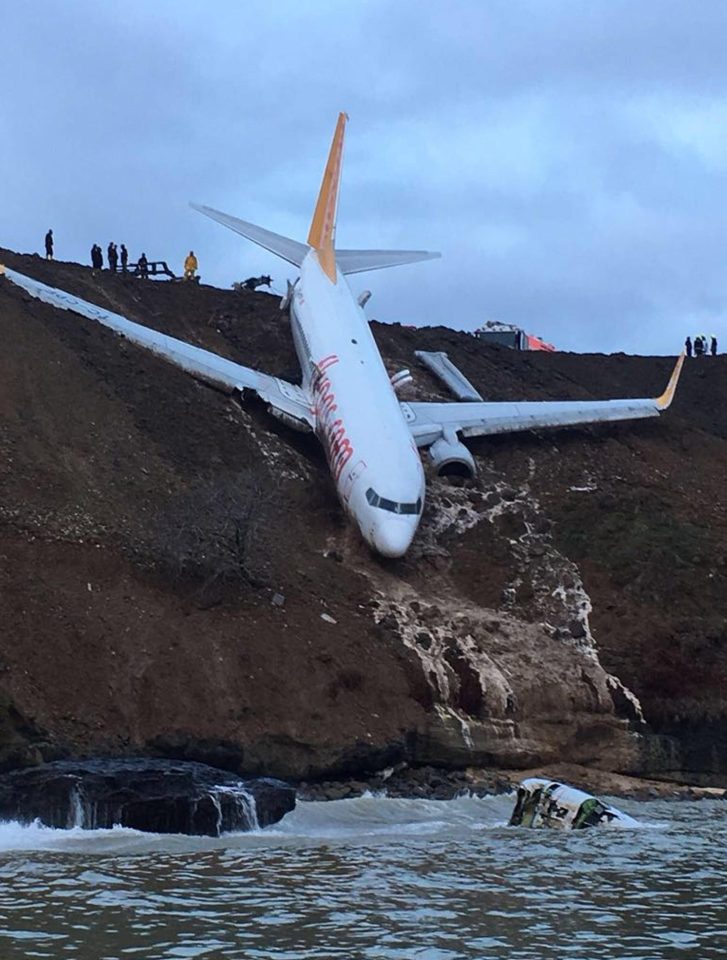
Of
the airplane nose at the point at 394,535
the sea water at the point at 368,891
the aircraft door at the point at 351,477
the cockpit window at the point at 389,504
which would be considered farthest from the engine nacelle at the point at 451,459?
the sea water at the point at 368,891

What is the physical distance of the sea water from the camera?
18.1 meters

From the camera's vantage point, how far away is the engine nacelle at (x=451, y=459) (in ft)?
147

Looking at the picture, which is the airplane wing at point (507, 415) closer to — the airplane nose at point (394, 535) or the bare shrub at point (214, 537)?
the airplane nose at point (394, 535)

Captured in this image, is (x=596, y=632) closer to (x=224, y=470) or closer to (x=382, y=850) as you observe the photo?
(x=224, y=470)

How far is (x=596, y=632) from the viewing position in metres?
39.0

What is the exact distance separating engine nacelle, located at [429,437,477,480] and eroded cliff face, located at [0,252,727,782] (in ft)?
1.47

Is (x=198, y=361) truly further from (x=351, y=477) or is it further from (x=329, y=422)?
(x=351, y=477)

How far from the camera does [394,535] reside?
3838 centimetres

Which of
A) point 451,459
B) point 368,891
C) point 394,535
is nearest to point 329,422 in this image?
point 451,459

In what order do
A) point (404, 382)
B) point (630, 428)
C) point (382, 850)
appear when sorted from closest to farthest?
point (382, 850)
point (404, 382)
point (630, 428)

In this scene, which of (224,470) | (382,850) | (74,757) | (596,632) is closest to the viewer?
(382,850)

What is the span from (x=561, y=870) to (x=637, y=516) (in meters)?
21.5

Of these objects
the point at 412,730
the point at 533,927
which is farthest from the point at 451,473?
the point at 533,927

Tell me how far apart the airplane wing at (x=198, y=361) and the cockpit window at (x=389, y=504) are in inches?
287
